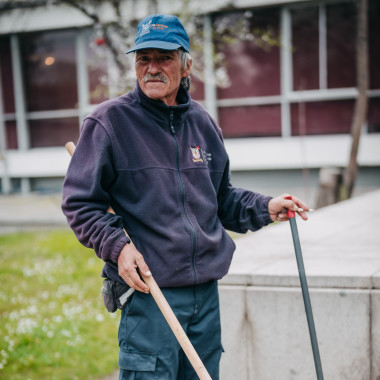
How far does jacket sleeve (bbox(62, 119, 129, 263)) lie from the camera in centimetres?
227

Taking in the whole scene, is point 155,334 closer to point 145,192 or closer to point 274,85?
point 145,192

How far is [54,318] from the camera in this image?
5.25 meters

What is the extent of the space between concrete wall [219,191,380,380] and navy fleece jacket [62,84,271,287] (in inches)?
33.3

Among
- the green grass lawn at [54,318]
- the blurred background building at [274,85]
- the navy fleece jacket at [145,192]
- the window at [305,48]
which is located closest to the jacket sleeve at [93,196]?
the navy fleece jacket at [145,192]

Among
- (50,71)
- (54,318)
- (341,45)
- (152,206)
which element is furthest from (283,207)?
(50,71)

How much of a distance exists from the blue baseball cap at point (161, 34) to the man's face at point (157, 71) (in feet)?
0.17

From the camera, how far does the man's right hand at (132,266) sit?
2250 mm

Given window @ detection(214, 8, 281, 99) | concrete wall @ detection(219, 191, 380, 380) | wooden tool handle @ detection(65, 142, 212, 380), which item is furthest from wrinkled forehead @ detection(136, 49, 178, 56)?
window @ detection(214, 8, 281, 99)

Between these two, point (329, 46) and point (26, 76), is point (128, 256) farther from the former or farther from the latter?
point (26, 76)

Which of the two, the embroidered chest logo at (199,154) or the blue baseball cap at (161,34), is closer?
the blue baseball cap at (161,34)

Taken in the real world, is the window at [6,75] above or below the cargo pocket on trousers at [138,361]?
above

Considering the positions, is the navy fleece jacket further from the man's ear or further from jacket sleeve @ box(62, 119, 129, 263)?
the man's ear

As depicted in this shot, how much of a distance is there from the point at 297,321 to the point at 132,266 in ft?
4.56

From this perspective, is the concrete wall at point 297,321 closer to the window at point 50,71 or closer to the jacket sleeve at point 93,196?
the jacket sleeve at point 93,196
